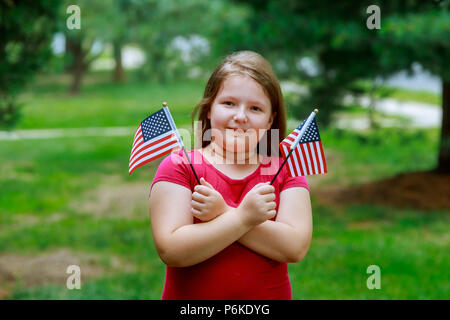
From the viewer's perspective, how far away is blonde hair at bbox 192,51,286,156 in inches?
77.4

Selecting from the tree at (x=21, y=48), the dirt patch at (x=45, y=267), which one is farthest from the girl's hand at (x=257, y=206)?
the tree at (x=21, y=48)

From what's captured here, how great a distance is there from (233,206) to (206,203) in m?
0.17

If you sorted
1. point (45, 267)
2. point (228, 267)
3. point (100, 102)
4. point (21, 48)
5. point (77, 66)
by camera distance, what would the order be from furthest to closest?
point (77, 66)
point (100, 102)
point (21, 48)
point (45, 267)
point (228, 267)

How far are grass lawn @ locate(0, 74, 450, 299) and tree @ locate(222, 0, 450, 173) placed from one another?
65 cm

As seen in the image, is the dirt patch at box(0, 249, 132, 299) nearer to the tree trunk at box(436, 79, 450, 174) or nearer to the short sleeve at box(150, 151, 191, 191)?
the short sleeve at box(150, 151, 191, 191)

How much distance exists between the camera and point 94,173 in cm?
959

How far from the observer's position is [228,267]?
6.13 ft

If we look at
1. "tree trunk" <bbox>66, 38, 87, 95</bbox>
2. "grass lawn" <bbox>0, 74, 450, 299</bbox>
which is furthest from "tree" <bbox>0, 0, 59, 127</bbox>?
"tree trunk" <bbox>66, 38, 87, 95</bbox>

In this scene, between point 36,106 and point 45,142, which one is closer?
point 45,142

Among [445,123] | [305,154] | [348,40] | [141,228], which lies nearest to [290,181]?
[305,154]

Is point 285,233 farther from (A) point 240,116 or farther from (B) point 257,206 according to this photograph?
(A) point 240,116

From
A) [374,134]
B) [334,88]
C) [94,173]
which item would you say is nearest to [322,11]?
[334,88]
